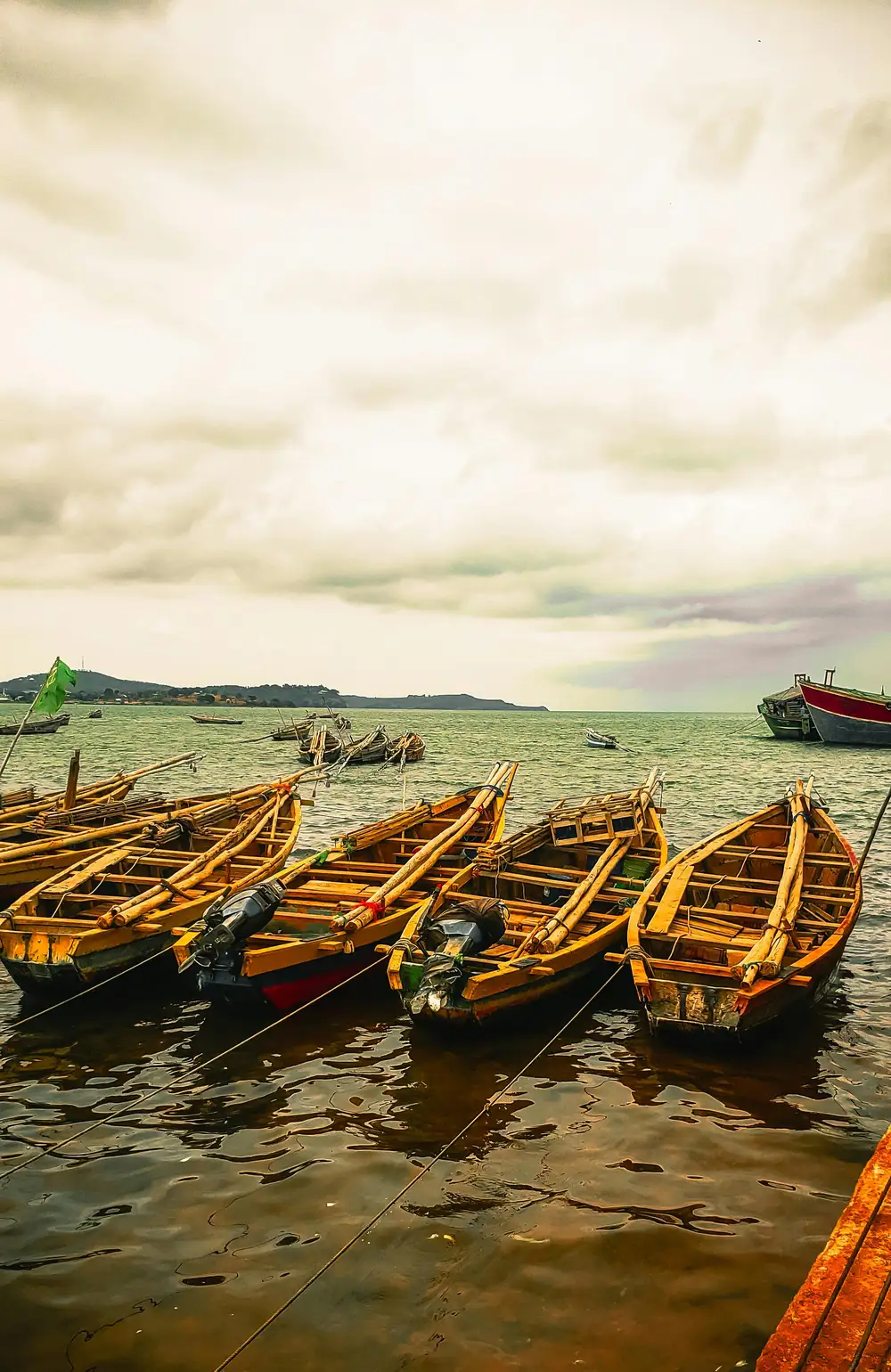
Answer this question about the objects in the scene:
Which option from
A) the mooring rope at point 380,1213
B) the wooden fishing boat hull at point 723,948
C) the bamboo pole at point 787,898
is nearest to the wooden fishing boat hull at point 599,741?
→ the bamboo pole at point 787,898

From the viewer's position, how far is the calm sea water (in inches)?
237

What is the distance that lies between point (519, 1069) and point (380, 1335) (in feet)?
14.4

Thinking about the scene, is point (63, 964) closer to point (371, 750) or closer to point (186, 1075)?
point (186, 1075)

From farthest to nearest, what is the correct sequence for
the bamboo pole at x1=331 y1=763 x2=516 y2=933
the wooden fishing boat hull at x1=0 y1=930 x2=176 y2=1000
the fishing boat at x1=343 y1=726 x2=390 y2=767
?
1. the fishing boat at x1=343 y1=726 x2=390 y2=767
2. the bamboo pole at x1=331 y1=763 x2=516 y2=933
3. the wooden fishing boat hull at x1=0 y1=930 x2=176 y2=1000

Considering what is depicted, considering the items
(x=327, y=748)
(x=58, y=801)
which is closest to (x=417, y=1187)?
(x=58, y=801)

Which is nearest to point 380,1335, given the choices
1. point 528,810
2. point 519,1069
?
point 519,1069

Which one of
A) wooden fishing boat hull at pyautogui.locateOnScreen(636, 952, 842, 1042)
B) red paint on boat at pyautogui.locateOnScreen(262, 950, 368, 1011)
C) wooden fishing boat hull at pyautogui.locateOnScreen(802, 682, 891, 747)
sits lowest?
red paint on boat at pyautogui.locateOnScreen(262, 950, 368, 1011)

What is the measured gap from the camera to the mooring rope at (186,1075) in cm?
817

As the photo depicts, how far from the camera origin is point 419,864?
1484 cm

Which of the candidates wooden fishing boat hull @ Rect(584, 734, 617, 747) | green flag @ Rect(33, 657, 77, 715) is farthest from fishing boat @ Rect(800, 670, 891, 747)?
green flag @ Rect(33, 657, 77, 715)

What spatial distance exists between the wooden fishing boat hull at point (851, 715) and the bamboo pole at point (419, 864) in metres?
58.4

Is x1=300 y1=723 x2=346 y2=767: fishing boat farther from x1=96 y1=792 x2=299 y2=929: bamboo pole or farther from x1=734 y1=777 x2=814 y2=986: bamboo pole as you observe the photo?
x1=734 y1=777 x2=814 y2=986: bamboo pole

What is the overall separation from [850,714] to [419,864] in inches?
2580

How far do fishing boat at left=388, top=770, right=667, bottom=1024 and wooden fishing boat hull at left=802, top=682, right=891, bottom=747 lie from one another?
5891 centimetres
